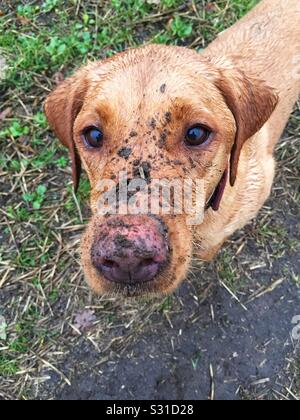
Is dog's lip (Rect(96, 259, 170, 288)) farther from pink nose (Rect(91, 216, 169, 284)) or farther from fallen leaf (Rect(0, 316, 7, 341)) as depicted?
fallen leaf (Rect(0, 316, 7, 341))

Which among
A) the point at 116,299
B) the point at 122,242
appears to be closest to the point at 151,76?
the point at 122,242

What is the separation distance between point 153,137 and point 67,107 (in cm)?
87

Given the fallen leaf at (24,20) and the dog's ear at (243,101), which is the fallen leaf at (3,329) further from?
the fallen leaf at (24,20)

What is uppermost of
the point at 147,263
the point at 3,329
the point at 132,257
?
the point at 132,257

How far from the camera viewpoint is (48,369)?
4.30 m

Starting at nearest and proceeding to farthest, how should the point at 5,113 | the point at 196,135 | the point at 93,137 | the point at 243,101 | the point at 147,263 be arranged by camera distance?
the point at 147,263
the point at 196,135
the point at 93,137
the point at 243,101
the point at 5,113

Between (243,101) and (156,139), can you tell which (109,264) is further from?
(243,101)

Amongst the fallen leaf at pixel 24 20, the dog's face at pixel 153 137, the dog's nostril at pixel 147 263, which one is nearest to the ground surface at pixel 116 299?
the fallen leaf at pixel 24 20

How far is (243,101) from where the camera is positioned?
3090 millimetres

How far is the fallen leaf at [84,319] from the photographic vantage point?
14.4 feet

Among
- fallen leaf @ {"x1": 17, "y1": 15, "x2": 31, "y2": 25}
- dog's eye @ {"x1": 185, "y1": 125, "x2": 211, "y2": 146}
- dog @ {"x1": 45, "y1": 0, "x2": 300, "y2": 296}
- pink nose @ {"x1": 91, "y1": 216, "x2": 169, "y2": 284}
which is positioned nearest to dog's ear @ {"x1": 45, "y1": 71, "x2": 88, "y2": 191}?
dog @ {"x1": 45, "y1": 0, "x2": 300, "y2": 296}

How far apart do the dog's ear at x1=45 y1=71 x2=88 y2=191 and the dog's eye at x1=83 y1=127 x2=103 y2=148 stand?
14.0 inches
